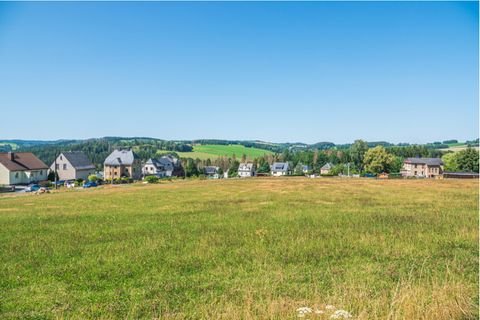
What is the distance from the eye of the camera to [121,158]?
115 meters

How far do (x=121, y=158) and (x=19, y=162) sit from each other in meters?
34.4

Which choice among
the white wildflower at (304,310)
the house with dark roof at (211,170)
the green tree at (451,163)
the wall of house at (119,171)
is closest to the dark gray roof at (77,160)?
the wall of house at (119,171)

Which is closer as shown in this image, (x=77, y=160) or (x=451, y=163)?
(x=77, y=160)

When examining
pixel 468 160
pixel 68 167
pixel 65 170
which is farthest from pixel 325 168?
pixel 65 170

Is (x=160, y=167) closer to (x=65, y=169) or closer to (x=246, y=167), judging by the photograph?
(x=65, y=169)

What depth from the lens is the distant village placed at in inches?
3172

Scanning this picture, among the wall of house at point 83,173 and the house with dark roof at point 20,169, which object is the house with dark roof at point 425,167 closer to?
the wall of house at point 83,173

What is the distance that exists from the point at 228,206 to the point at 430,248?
1848 cm

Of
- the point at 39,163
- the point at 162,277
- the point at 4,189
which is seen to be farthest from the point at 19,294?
the point at 39,163

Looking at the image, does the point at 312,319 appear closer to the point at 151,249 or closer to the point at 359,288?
the point at 359,288

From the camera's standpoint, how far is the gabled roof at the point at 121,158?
113812 millimetres

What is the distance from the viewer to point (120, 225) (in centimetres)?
2130

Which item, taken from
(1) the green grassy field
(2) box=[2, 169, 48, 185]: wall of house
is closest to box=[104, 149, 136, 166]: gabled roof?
(2) box=[2, 169, 48, 185]: wall of house

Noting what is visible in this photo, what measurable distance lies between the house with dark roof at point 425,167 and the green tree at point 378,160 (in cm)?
2243
